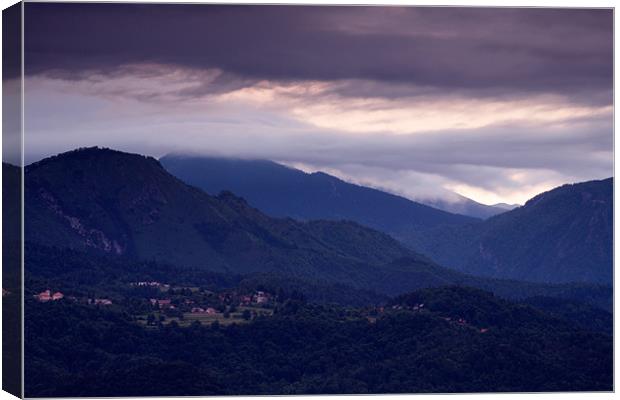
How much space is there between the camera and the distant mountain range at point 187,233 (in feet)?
133

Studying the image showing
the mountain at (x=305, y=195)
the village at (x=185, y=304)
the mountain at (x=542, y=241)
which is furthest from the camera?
the mountain at (x=542, y=241)

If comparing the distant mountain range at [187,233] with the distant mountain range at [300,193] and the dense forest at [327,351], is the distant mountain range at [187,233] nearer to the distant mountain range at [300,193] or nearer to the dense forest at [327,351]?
the distant mountain range at [300,193]

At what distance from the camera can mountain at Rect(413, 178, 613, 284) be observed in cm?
4978

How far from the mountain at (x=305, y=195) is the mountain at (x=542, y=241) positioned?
1012 mm

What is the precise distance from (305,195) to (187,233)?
28.6 ft

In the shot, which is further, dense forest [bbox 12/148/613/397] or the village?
the village

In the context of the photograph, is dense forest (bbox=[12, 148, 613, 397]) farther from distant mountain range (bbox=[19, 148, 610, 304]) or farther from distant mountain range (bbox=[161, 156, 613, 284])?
distant mountain range (bbox=[161, 156, 613, 284])

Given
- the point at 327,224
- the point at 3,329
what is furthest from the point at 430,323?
the point at 327,224

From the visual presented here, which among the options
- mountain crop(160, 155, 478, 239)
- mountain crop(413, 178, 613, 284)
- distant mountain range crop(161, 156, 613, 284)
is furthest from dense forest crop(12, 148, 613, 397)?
mountain crop(413, 178, 613, 284)

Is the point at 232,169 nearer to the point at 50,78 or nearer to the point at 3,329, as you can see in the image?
the point at 50,78

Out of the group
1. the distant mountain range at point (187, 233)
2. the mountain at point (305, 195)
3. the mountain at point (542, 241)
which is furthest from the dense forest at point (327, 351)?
the mountain at point (542, 241)

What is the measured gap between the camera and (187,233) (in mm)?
41812

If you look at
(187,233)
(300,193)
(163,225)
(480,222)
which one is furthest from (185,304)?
(480,222)

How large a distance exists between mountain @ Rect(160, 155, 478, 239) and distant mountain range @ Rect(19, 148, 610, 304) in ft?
3.10
